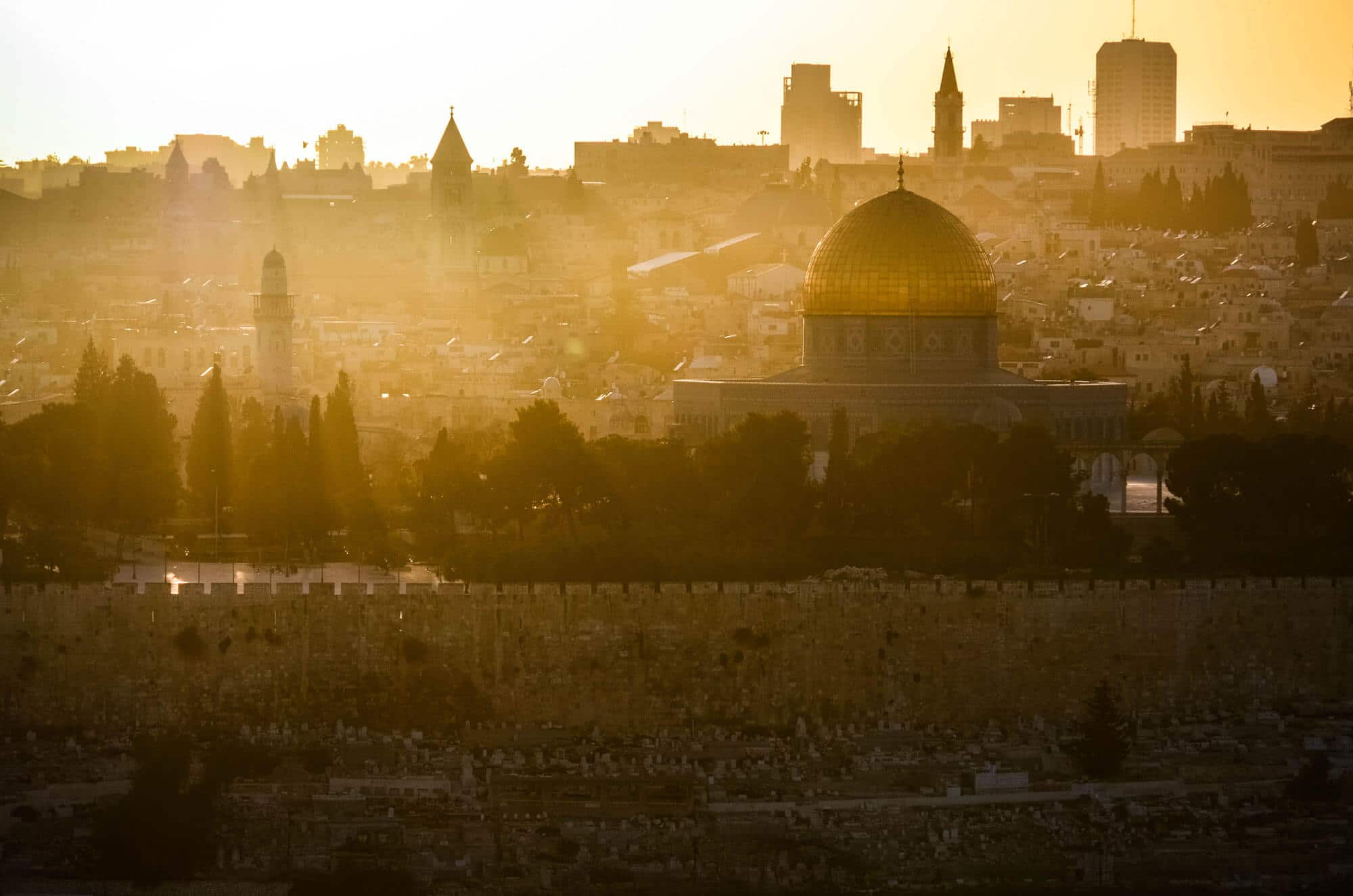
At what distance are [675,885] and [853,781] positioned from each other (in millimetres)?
2853

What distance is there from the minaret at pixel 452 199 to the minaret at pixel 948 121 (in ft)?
48.4

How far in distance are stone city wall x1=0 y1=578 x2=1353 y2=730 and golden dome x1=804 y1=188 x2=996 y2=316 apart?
1483 cm

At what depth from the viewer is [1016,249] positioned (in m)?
105

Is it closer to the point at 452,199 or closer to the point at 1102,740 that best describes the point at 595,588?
the point at 1102,740

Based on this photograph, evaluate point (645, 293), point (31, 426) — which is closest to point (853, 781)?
point (31, 426)

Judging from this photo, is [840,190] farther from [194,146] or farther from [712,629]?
[712,629]

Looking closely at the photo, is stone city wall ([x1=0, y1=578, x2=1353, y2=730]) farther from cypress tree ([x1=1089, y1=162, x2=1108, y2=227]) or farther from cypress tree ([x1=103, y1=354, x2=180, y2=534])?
cypress tree ([x1=1089, y1=162, x2=1108, y2=227])

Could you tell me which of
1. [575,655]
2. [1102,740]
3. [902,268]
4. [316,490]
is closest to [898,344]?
[902,268]

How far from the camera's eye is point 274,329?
7550 cm

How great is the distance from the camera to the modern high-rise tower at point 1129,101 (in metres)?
179

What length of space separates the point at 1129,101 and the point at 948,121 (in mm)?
54884

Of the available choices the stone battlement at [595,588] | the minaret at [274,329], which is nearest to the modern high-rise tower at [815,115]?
the minaret at [274,329]

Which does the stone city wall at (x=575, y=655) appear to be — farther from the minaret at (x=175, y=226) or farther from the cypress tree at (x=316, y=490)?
the minaret at (x=175, y=226)

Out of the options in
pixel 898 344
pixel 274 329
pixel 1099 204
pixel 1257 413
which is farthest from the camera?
pixel 1099 204
